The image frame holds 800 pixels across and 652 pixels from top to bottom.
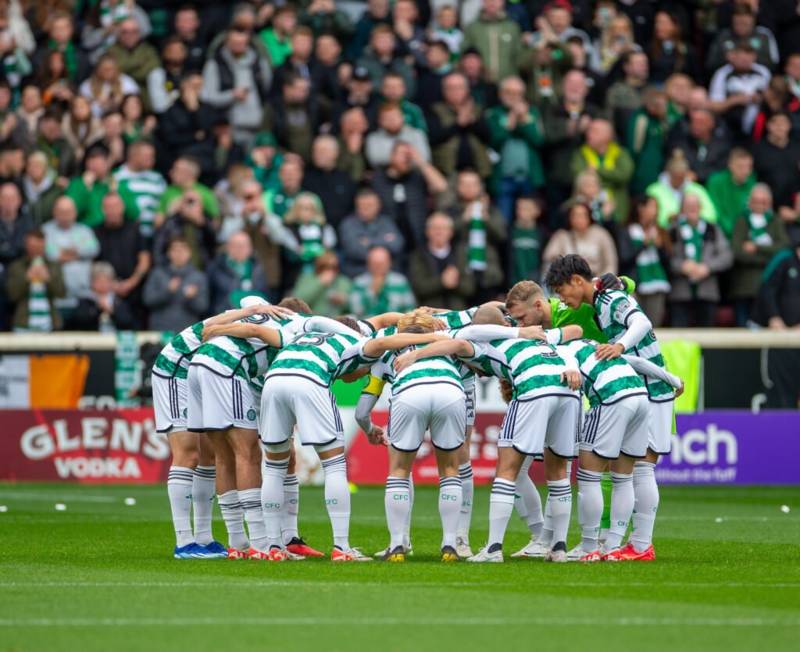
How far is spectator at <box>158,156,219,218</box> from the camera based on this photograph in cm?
2402

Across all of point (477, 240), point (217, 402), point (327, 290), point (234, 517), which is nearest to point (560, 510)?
point (234, 517)

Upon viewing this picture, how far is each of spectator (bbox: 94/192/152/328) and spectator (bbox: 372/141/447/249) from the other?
3.26 metres

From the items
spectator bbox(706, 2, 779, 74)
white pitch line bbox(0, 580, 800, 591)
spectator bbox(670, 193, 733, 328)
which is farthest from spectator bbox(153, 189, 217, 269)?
white pitch line bbox(0, 580, 800, 591)

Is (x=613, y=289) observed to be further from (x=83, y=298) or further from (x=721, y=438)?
(x=83, y=298)

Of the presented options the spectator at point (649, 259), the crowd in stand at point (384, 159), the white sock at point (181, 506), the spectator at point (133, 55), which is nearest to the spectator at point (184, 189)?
the crowd in stand at point (384, 159)

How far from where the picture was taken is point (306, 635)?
9281 mm

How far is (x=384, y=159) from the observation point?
24.6 metres

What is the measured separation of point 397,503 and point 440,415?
2.35 ft

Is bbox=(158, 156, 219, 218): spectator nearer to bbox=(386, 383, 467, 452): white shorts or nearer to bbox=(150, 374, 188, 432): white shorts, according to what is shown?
bbox=(150, 374, 188, 432): white shorts

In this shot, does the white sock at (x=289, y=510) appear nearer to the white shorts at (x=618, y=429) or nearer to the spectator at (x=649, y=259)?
the white shorts at (x=618, y=429)

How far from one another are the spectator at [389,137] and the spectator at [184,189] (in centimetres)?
226

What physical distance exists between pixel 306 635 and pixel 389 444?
4235 millimetres

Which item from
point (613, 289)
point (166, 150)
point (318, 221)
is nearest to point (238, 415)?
point (613, 289)

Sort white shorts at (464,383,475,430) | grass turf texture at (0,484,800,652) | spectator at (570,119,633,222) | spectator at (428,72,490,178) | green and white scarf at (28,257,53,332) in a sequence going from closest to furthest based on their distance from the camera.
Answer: grass turf texture at (0,484,800,652) < white shorts at (464,383,475,430) < green and white scarf at (28,257,53,332) < spectator at (570,119,633,222) < spectator at (428,72,490,178)
